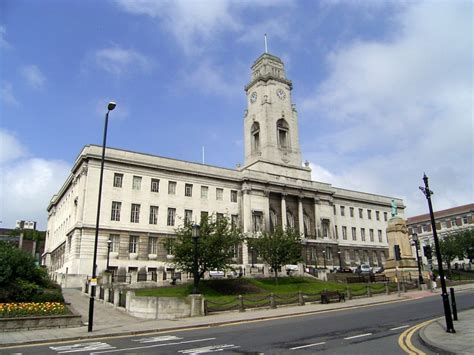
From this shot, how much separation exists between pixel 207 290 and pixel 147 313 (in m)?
14.0

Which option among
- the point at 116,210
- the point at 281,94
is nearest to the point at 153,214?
the point at 116,210

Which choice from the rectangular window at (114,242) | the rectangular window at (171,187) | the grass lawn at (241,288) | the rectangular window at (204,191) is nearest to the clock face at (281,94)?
the rectangular window at (204,191)

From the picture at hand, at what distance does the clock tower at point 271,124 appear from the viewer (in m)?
69.3

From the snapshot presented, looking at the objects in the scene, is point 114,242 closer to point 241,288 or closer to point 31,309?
point 241,288

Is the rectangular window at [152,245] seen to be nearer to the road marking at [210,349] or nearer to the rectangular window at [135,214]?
the rectangular window at [135,214]

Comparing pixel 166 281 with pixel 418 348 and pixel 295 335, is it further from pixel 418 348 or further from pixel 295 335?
pixel 418 348

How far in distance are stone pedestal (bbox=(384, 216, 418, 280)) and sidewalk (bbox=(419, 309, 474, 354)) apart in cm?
3022

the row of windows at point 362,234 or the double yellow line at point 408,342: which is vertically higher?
the row of windows at point 362,234

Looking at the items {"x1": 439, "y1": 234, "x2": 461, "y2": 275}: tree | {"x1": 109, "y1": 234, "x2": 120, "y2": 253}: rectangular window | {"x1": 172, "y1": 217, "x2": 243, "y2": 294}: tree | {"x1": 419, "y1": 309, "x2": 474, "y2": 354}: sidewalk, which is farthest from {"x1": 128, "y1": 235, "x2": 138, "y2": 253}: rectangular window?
{"x1": 439, "y1": 234, "x2": 461, "y2": 275}: tree

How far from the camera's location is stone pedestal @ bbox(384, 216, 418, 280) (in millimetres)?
45213

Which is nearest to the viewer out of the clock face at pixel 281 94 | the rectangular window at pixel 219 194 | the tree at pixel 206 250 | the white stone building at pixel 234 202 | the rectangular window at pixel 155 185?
the tree at pixel 206 250

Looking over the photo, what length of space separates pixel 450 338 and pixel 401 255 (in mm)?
35910

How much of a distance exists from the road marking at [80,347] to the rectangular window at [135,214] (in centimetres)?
3769

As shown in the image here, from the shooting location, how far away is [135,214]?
52.4m
